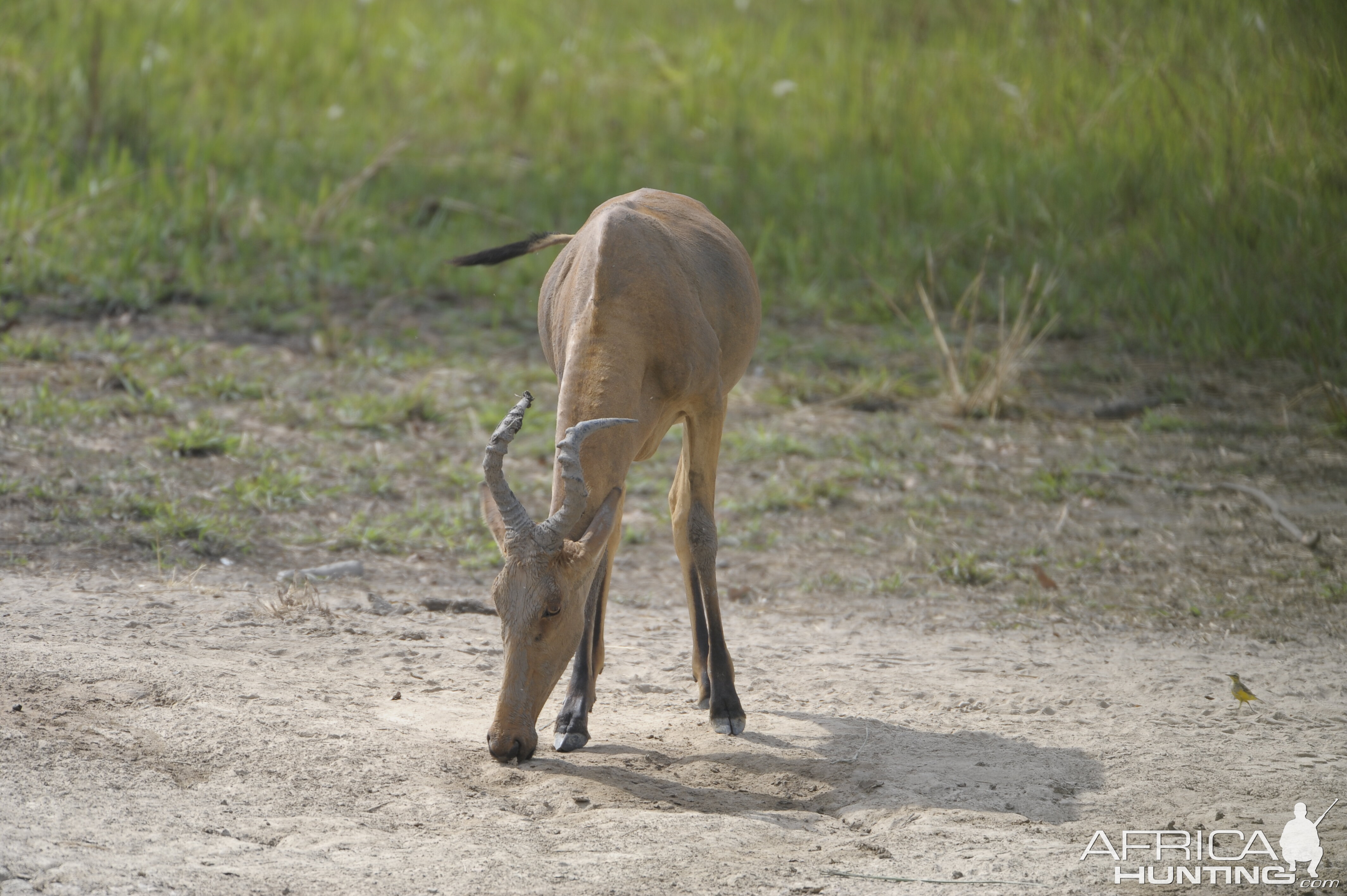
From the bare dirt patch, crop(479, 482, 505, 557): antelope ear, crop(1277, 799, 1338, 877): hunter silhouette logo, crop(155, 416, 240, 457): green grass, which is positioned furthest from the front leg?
crop(155, 416, 240, 457): green grass

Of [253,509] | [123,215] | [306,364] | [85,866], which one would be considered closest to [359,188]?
[123,215]

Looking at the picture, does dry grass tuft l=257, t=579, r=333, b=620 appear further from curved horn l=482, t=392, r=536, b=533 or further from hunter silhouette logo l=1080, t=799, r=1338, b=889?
hunter silhouette logo l=1080, t=799, r=1338, b=889

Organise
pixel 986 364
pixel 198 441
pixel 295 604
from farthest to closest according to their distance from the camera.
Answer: pixel 986 364 → pixel 198 441 → pixel 295 604

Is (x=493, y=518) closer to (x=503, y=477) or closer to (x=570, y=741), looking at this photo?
(x=503, y=477)

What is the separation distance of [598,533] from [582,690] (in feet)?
3.01

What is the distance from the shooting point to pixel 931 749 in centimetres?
458

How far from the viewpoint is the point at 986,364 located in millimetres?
9250

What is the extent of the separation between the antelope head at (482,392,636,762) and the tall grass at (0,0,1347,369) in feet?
18.6

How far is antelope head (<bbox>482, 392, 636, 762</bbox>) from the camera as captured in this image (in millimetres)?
3947

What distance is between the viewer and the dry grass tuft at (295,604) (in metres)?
5.54

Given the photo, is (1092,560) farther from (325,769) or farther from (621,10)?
(621,10)

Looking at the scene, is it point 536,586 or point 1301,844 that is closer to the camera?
point 1301,844

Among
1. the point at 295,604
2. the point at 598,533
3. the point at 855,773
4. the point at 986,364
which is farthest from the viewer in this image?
the point at 986,364

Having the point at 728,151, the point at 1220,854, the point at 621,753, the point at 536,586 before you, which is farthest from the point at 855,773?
the point at 728,151
